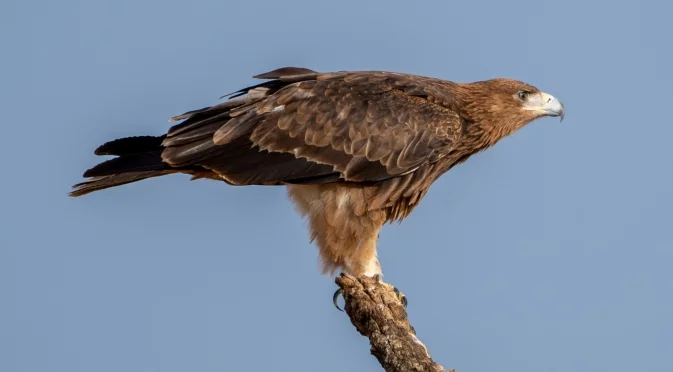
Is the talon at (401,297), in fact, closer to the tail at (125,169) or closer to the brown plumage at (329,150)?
the brown plumage at (329,150)

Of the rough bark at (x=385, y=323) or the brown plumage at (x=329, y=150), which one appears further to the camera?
the brown plumage at (x=329, y=150)

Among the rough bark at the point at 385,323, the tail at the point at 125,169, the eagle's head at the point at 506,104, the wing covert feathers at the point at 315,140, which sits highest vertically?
the eagle's head at the point at 506,104

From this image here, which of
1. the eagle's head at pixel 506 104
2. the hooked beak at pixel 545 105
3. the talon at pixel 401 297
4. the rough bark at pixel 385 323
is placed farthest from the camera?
the hooked beak at pixel 545 105

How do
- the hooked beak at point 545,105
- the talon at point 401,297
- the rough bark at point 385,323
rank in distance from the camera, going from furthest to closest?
the hooked beak at point 545,105
the talon at point 401,297
the rough bark at point 385,323

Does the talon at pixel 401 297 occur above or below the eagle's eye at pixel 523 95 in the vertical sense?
below

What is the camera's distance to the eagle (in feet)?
29.4

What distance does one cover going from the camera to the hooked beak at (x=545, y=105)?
980cm

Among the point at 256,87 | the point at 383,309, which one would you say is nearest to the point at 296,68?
the point at 256,87

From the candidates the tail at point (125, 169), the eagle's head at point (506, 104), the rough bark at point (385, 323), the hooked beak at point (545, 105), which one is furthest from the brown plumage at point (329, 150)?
the hooked beak at point (545, 105)

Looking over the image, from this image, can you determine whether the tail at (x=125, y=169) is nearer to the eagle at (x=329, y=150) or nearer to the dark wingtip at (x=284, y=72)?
the eagle at (x=329, y=150)

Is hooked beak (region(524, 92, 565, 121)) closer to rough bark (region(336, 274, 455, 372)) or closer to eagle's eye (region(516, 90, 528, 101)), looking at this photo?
eagle's eye (region(516, 90, 528, 101))

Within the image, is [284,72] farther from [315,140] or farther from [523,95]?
[523,95]

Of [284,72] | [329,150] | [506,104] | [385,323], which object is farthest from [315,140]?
[385,323]

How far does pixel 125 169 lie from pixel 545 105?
156 inches
